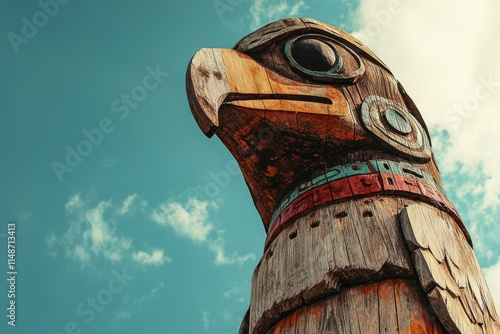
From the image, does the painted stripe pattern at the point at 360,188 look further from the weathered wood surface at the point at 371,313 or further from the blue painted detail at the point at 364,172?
the weathered wood surface at the point at 371,313

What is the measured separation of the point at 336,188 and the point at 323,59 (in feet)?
3.23

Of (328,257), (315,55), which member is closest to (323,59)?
(315,55)

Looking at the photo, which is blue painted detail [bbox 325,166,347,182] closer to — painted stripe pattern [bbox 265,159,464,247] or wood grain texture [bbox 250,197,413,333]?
painted stripe pattern [bbox 265,159,464,247]

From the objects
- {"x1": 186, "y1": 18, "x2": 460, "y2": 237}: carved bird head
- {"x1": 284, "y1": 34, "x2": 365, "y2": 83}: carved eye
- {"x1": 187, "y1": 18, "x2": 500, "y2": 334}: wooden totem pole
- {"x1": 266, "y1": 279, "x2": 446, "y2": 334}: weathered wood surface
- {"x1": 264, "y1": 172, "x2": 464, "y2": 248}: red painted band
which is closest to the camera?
{"x1": 266, "y1": 279, "x2": 446, "y2": 334}: weathered wood surface

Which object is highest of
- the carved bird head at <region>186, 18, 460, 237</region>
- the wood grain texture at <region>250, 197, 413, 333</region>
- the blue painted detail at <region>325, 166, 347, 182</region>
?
the carved bird head at <region>186, 18, 460, 237</region>

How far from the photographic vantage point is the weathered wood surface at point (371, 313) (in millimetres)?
2242

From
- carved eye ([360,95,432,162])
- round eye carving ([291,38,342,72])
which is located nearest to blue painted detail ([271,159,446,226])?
carved eye ([360,95,432,162])

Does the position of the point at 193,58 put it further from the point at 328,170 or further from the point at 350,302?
the point at 350,302

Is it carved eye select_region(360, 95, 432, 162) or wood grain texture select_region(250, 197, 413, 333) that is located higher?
carved eye select_region(360, 95, 432, 162)

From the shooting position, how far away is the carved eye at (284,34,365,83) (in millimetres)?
3408

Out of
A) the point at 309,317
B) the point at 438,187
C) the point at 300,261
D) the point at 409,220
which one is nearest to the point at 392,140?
the point at 438,187

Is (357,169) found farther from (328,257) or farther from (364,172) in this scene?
(328,257)

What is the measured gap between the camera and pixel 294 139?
317 centimetres

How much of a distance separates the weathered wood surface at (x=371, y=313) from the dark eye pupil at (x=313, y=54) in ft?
5.11
